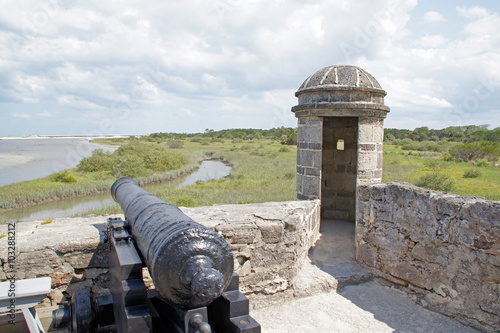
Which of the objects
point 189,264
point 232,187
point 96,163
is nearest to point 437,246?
point 189,264

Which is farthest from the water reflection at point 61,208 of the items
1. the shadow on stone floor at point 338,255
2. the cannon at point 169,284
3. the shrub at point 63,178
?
the cannon at point 169,284

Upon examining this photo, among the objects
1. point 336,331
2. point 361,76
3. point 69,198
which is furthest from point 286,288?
point 69,198

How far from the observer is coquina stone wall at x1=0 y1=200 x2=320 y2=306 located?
113 inches

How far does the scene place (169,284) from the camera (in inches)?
64.9

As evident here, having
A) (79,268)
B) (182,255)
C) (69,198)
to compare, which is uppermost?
(182,255)

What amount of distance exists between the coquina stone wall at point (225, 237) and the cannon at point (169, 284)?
1.46 feet

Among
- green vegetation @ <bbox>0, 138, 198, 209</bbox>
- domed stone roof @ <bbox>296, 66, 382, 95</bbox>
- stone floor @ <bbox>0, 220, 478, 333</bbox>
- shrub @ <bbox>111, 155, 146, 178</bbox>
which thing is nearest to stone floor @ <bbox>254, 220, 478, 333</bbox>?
stone floor @ <bbox>0, 220, 478, 333</bbox>

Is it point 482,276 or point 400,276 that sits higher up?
point 482,276

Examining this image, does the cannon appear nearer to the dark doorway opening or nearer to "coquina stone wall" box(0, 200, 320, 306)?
"coquina stone wall" box(0, 200, 320, 306)

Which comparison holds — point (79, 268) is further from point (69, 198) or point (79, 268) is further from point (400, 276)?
point (69, 198)

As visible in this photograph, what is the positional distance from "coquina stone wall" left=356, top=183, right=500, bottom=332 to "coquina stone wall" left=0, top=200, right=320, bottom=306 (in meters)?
0.90

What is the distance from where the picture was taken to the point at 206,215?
388 centimetres

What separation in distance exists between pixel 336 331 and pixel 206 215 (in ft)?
5.80

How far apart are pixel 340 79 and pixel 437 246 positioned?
258 cm
